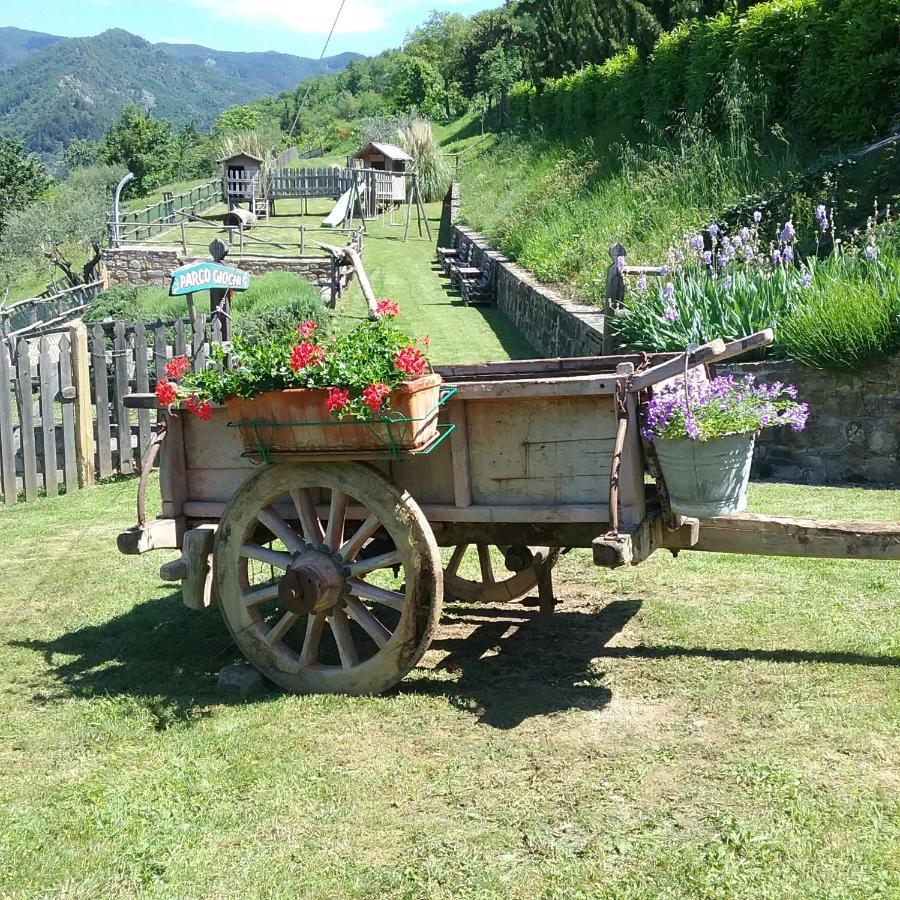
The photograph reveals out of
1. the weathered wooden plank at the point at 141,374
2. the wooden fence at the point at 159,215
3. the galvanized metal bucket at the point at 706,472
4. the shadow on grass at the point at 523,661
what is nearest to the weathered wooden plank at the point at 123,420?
the weathered wooden plank at the point at 141,374

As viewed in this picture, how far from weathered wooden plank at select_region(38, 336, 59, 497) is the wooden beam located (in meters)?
6.89

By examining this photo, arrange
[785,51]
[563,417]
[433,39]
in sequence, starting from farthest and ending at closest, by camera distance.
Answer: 1. [433,39]
2. [785,51]
3. [563,417]

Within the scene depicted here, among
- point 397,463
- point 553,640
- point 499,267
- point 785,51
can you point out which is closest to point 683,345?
point 553,640

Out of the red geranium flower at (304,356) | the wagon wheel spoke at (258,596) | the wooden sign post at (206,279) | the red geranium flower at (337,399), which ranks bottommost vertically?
the wagon wheel spoke at (258,596)

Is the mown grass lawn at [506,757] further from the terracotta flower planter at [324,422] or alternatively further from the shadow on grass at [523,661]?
the terracotta flower planter at [324,422]

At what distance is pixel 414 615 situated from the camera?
14.4 ft

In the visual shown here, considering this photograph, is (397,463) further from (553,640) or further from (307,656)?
(553,640)

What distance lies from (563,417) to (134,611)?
3038mm

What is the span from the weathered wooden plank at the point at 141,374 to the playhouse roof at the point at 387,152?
1321 inches

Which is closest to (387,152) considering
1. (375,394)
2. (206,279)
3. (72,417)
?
(72,417)

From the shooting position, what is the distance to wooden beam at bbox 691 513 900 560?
4.10m

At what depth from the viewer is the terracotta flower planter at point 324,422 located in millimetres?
4168

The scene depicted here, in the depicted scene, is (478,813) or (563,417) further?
(563,417)

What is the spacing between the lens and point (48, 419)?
31.9 ft
